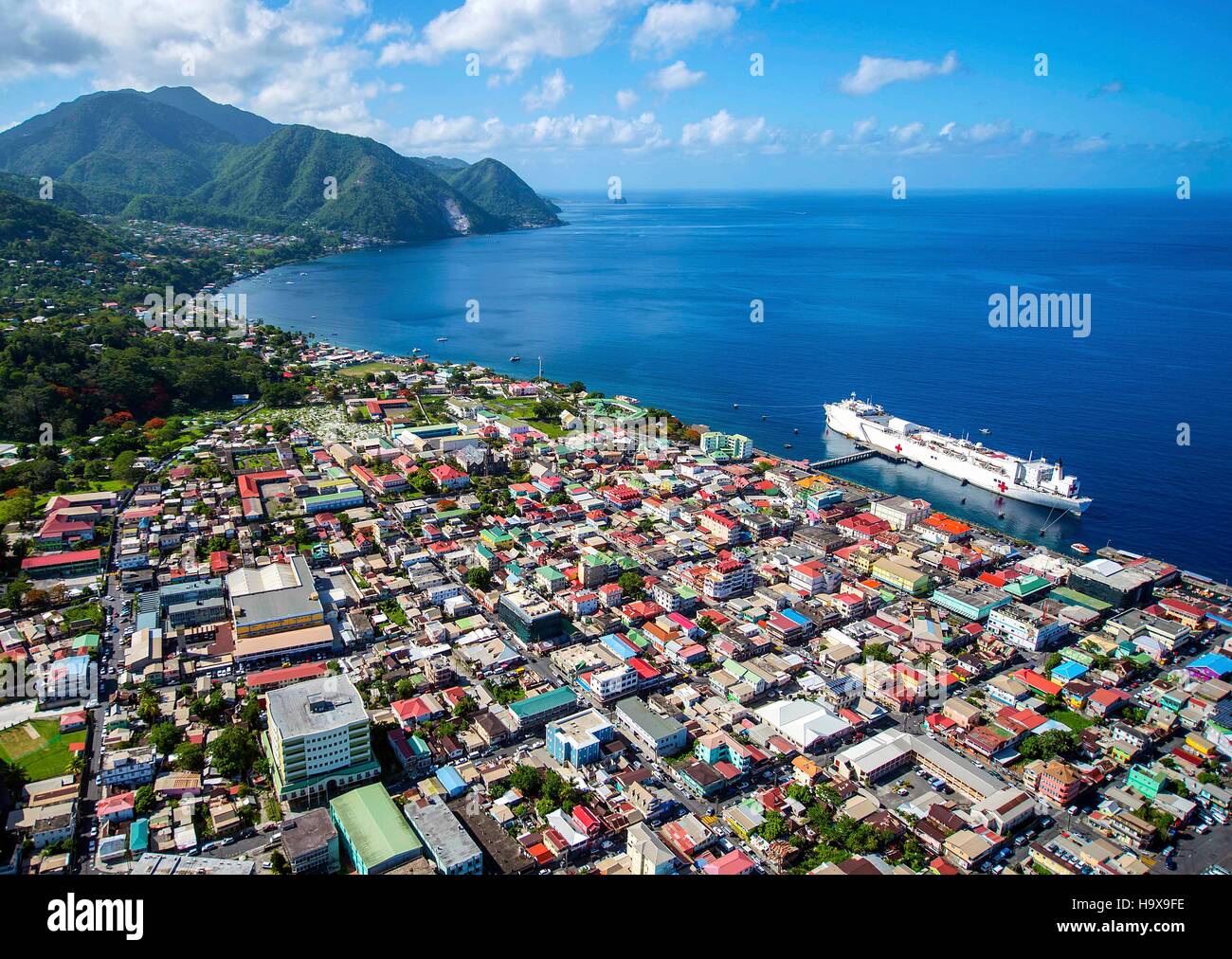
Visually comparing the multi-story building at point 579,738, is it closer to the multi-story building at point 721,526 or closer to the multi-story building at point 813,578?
the multi-story building at point 813,578

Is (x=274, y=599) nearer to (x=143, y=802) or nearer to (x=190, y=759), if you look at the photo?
(x=190, y=759)

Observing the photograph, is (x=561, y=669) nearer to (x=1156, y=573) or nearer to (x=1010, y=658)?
(x=1010, y=658)

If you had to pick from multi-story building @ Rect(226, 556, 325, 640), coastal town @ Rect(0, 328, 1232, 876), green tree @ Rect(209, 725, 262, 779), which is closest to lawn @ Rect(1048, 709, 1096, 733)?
coastal town @ Rect(0, 328, 1232, 876)

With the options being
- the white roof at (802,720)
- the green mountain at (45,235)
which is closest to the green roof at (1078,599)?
the white roof at (802,720)

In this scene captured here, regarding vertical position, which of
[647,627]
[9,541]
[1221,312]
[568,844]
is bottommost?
[568,844]

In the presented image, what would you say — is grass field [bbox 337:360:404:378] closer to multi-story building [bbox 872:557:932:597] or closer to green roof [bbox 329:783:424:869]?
multi-story building [bbox 872:557:932:597]

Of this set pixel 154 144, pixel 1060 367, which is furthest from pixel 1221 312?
pixel 154 144

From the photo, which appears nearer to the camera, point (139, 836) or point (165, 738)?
point (139, 836)

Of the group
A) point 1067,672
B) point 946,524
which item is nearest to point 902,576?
point 946,524
